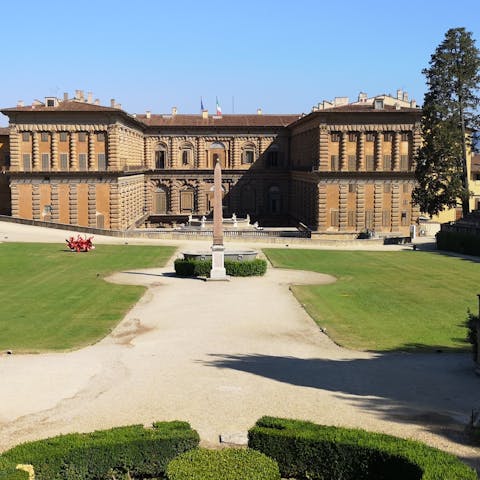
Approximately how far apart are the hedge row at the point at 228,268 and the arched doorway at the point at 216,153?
5358 centimetres

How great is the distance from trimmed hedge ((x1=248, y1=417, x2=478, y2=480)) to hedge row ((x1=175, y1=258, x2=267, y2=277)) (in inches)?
1114

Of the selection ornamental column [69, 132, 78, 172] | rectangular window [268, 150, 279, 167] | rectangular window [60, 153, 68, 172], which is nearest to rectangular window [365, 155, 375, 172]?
rectangular window [268, 150, 279, 167]

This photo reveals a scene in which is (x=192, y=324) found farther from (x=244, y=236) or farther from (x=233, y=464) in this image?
(x=244, y=236)

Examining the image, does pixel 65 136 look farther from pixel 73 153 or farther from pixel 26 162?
pixel 26 162

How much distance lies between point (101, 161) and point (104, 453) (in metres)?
61.1

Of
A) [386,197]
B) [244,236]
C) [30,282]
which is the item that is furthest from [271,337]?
[386,197]

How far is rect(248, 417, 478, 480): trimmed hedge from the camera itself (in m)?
13.6

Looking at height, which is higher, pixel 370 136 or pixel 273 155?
pixel 370 136

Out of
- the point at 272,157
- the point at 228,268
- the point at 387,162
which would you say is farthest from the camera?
the point at 272,157

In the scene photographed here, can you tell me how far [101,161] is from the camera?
73.1 metres

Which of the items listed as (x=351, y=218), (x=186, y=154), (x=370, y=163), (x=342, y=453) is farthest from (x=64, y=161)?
(x=342, y=453)

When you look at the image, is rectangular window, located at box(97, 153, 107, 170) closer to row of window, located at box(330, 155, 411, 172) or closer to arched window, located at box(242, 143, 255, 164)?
row of window, located at box(330, 155, 411, 172)

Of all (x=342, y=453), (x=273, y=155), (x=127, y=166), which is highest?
(x=273, y=155)

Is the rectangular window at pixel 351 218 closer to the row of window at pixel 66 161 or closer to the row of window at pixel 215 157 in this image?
the row of window at pixel 215 157
